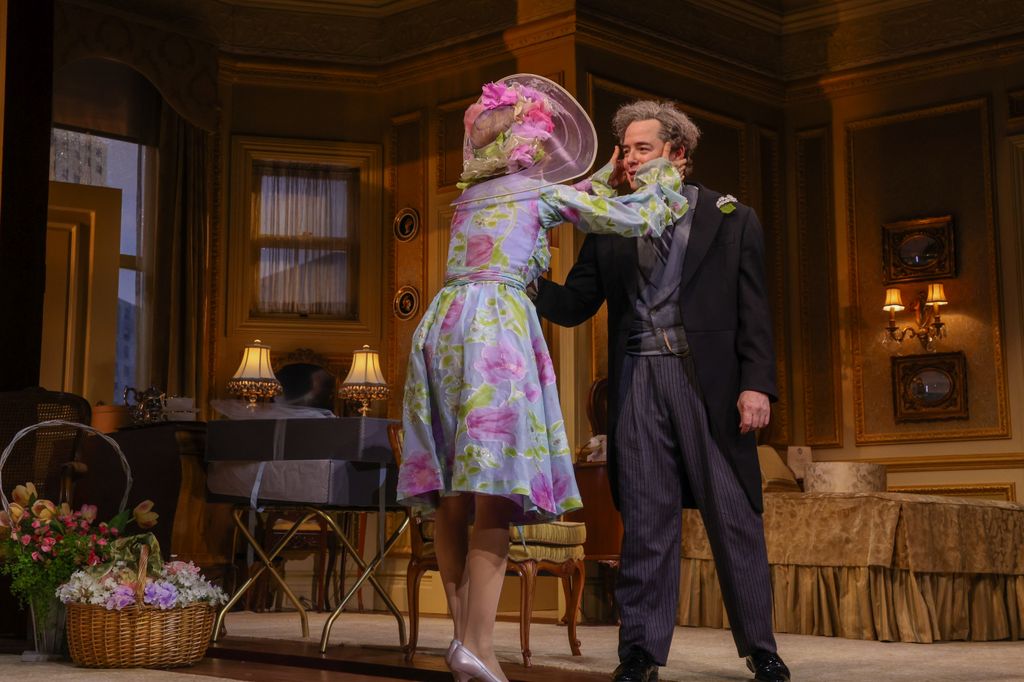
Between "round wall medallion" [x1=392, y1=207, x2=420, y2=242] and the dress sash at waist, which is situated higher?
"round wall medallion" [x1=392, y1=207, x2=420, y2=242]

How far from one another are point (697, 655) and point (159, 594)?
2027 mm

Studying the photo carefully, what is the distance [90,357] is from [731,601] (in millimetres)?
6277

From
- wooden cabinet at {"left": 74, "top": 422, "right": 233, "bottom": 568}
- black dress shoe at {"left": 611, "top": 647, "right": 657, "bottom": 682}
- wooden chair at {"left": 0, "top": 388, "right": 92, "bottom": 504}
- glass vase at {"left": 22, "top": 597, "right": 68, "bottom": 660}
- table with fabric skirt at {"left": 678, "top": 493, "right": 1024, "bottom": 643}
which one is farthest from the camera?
table with fabric skirt at {"left": 678, "top": 493, "right": 1024, "bottom": 643}

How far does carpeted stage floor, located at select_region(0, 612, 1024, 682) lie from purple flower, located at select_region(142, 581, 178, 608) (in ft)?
0.68

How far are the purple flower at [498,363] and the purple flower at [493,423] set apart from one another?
0.25 feet

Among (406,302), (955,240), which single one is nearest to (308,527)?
(406,302)

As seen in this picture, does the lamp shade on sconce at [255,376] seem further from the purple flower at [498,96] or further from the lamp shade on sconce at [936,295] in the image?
the purple flower at [498,96]

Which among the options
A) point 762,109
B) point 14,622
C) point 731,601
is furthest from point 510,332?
point 762,109

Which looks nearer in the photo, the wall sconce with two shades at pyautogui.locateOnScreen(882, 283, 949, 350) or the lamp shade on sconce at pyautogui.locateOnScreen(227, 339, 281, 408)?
the lamp shade on sconce at pyautogui.locateOnScreen(227, 339, 281, 408)

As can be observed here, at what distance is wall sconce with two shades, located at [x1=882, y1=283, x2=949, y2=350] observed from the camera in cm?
884

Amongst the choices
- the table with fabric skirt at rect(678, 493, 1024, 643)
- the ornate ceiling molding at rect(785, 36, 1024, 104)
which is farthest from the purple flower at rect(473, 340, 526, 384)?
the ornate ceiling molding at rect(785, 36, 1024, 104)

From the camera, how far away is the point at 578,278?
11.9 feet

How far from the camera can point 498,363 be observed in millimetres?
3072

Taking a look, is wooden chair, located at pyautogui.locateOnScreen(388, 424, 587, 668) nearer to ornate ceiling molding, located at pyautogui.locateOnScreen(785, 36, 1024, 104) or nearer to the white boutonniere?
the white boutonniere
